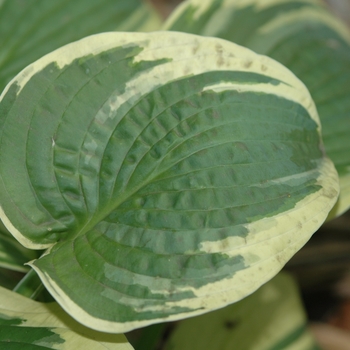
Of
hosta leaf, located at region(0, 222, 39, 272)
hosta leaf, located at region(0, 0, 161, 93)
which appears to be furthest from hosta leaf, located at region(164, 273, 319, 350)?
hosta leaf, located at region(0, 0, 161, 93)

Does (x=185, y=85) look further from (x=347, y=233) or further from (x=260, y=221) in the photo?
(x=347, y=233)

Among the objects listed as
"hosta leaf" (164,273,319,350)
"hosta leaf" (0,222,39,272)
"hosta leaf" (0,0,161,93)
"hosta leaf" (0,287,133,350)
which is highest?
"hosta leaf" (0,0,161,93)

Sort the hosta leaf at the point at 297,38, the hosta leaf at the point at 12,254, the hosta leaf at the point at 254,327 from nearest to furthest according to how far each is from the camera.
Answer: the hosta leaf at the point at 12,254, the hosta leaf at the point at 297,38, the hosta leaf at the point at 254,327

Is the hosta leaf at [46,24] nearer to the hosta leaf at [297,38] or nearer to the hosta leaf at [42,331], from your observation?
the hosta leaf at [297,38]

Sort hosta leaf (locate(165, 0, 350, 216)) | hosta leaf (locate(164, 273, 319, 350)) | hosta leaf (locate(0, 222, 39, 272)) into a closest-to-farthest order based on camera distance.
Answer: hosta leaf (locate(0, 222, 39, 272)) < hosta leaf (locate(165, 0, 350, 216)) < hosta leaf (locate(164, 273, 319, 350))

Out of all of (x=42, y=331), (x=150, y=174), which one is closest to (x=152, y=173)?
(x=150, y=174)

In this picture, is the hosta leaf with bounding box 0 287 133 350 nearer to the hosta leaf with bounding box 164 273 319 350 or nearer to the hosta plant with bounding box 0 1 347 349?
the hosta plant with bounding box 0 1 347 349

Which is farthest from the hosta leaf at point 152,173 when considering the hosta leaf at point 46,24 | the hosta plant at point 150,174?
the hosta leaf at point 46,24
